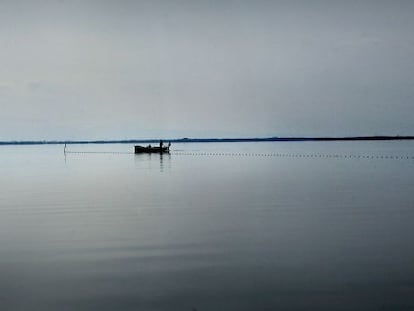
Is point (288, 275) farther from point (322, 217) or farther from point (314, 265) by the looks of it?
point (322, 217)

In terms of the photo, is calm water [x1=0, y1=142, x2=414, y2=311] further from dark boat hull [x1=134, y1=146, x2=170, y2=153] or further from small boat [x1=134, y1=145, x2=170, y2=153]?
dark boat hull [x1=134, y1=146, x2=170, y2=153]

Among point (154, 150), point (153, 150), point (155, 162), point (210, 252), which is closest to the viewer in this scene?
point (210, 252)

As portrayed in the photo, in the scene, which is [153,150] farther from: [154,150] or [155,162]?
[155,162]

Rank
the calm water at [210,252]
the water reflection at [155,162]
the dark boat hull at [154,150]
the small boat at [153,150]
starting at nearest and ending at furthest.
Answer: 1. the calm water at [210,252]
2. the water reflection at [155,162]
3. the small boat at [153,150]
4. the dark boat hull at [154,150]

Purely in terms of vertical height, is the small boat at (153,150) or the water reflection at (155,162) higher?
the small boat at (153,150)

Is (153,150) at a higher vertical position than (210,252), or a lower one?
higher

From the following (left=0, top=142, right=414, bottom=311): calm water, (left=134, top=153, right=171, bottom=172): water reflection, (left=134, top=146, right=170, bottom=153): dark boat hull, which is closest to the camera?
(left=0, top=142, right=414, bottom=311): calm water

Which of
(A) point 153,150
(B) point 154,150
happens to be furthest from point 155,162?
(A) point 153,150

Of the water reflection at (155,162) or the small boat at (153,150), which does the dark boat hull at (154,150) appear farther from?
the water reflection at (155,162)

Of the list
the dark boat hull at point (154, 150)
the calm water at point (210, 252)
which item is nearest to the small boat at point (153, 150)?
the dark boat hull at point (154, 150)

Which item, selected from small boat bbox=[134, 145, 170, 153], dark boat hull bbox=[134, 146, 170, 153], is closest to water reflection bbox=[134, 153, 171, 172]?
small boat bbox=[134, 145, 170, 153]

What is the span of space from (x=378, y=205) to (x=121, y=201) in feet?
39.6

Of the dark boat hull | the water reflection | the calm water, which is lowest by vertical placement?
the calm water

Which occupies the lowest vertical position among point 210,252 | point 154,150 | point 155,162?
point 210,252
